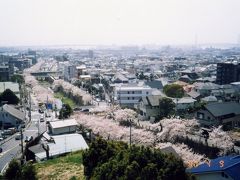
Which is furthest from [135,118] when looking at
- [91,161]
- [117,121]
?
[91,161]

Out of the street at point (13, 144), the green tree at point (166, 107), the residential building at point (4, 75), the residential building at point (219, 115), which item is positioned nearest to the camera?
the street at point (13, 144)

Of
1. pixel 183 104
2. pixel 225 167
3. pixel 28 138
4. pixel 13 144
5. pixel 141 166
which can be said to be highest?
pixel 141 166

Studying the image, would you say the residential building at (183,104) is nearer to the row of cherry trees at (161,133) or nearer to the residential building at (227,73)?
the row of cherry trees at (161,133)

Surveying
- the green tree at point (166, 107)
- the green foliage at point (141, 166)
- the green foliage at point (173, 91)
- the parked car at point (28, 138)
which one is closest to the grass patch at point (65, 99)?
the green foliage at point (173, 91)

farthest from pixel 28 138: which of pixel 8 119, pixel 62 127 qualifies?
pixel 8 119

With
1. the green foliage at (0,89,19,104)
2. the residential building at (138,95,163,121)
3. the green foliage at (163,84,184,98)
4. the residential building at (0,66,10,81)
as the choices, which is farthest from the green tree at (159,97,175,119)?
the residential building at (0,66,10,81)

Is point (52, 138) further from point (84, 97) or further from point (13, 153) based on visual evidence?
point (84, 97)

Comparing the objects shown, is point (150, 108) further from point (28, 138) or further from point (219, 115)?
point (28, 138)

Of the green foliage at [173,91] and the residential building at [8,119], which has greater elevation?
the green foliage at [173,91]
